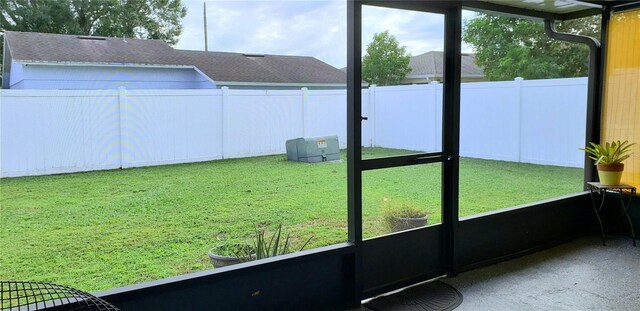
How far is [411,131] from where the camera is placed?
3.11 m

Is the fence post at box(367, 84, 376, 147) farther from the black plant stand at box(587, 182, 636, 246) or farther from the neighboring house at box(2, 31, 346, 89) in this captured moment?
the black plant stand at box(587, 182, 636, 246)

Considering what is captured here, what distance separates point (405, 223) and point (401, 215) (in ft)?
0.63

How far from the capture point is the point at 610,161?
373 cm

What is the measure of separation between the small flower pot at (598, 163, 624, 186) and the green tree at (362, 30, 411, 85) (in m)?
2.05

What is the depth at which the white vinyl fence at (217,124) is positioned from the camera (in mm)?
4770

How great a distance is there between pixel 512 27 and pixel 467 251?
185 inches

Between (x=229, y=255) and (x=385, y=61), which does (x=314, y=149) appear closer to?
(x=229, y=255)

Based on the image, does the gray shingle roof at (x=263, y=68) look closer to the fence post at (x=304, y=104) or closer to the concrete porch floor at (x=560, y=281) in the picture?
the fence post at (x=304, y=104)

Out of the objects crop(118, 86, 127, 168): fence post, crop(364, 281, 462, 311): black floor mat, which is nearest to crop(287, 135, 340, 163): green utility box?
crop(118, 86, 127, 168): fence post

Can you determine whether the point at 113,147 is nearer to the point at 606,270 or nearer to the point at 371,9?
the point at 371,9

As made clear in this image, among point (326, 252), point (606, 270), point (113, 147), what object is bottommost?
point (606, 270)

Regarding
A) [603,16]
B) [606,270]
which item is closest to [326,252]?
[606,270]

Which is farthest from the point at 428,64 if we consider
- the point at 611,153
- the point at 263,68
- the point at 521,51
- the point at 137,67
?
the point at 521,51

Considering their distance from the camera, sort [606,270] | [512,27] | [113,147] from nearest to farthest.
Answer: [606,270]
[113,147]
[512,27]
